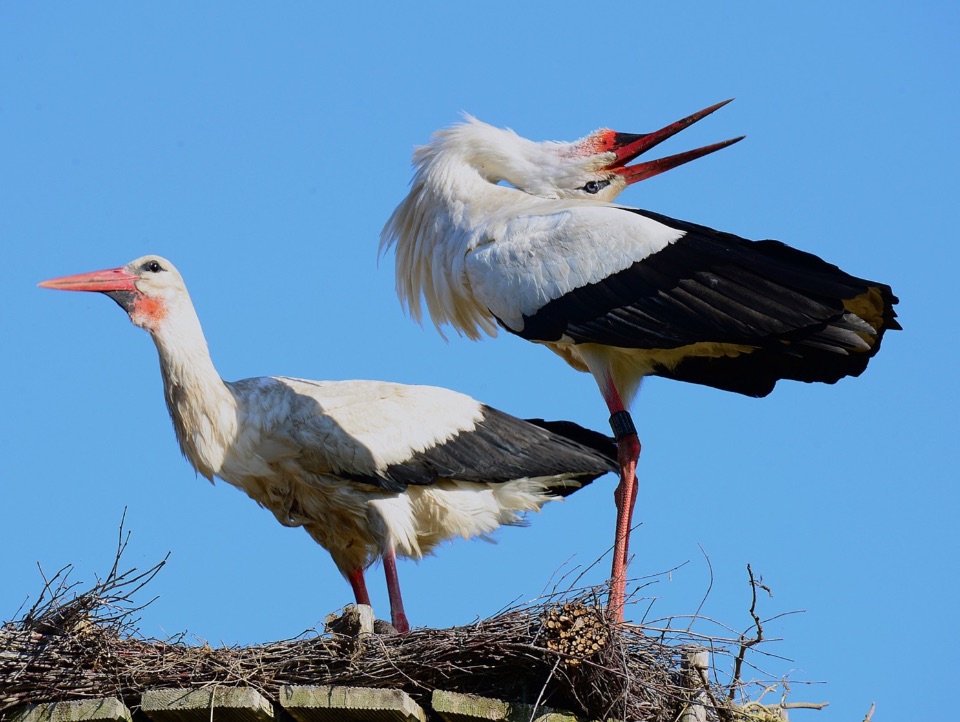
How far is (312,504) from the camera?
8.48 metres

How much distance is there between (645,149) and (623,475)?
2089 millimetres

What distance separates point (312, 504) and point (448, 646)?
8.70ft

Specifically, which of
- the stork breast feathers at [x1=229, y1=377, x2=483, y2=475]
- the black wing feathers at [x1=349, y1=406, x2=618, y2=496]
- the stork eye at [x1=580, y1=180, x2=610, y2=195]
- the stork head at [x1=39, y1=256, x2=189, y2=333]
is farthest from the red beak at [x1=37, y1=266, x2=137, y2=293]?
the stork eye at [x1=580, y1=180, x2=610, y2=195]

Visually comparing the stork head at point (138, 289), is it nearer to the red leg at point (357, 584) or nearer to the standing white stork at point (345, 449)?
the standing white stork at point (345, 449)

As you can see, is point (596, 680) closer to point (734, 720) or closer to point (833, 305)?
point (734, 720)

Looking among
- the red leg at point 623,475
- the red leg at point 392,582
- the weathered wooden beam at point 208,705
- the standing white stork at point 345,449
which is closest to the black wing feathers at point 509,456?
the standing white stork at point 345,449

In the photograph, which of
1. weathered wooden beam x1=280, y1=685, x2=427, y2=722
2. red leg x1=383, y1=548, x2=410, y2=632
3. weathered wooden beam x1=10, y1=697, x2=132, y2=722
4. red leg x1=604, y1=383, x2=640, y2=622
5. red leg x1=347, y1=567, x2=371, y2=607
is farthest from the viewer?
red leg x1=347, y1=567, x2=371, y2=607

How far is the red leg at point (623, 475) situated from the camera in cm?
761

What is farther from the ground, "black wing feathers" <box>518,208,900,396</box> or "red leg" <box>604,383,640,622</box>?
"black wing feathers" <box>518,208,900,396</box>

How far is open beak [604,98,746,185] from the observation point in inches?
348

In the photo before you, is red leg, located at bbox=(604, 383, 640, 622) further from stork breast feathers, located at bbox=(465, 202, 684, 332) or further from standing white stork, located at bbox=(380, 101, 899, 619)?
stork breast feathers, located at bbox=(465, 202, 684, 332)

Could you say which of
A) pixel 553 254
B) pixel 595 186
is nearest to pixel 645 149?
pixel 595 186

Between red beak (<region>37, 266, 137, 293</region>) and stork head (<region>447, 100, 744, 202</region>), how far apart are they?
2039 millimetres

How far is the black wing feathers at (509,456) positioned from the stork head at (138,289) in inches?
56.7
